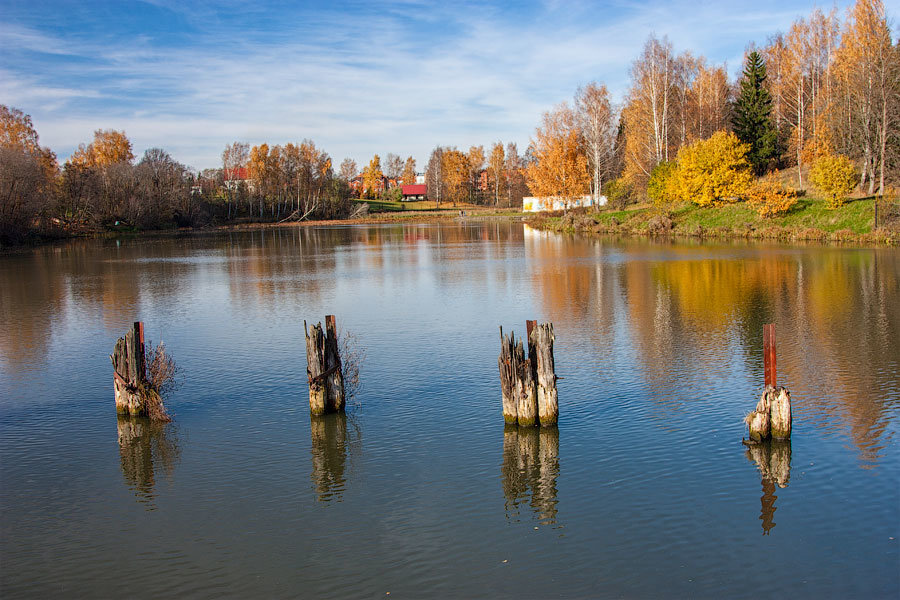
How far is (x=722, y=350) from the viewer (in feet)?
58.9

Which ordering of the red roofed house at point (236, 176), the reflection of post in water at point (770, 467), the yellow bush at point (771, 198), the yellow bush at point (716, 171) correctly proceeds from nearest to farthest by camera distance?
the reflection of post in water at point (770, 467) < the yellow bush at point (771, 198) < the yellow bush at point (716, 171) < the red roofed house at point (236, 176)

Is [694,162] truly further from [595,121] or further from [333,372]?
[333,372]

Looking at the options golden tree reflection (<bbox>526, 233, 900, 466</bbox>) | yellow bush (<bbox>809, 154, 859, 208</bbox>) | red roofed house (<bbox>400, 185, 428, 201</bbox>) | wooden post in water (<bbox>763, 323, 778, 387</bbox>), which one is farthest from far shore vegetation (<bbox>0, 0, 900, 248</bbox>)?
red roofed house (<bbox>400, 185, 428, 201</bbox>)

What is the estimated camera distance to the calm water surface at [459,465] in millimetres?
8328

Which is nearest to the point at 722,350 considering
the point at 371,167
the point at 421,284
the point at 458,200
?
the point at 421,284

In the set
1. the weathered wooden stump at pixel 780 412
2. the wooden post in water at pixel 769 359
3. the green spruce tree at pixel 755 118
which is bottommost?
the weathered wooden stump at pixel 780 412

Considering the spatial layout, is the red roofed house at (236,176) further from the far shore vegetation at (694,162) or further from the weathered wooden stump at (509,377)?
the weathered wooden stump at (509,377)

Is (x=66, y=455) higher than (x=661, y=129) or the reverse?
the reverse

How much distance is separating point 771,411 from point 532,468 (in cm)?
397

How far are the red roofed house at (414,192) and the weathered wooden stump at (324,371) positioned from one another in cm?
13844

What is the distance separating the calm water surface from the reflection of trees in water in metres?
0.05

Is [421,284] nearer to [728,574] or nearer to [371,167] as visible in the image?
[728,574]

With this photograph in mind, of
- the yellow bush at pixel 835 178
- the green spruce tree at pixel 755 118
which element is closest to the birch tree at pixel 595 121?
the green spruce tree at pixel 755 118

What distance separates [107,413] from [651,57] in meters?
58.6
